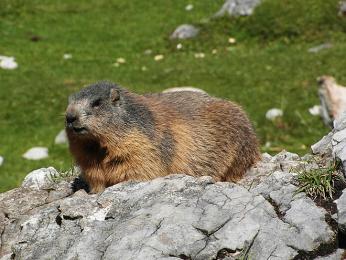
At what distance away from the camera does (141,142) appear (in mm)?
9344

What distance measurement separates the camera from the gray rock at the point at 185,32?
119 ft

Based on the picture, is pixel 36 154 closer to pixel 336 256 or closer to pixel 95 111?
pixel 95 111

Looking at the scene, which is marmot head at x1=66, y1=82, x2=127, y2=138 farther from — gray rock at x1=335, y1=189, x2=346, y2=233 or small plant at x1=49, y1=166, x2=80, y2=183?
gray rock at x1=335, y1=189, x2=346, y2=233

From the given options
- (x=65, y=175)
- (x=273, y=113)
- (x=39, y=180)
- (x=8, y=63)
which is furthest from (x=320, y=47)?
(x=39, y=180)

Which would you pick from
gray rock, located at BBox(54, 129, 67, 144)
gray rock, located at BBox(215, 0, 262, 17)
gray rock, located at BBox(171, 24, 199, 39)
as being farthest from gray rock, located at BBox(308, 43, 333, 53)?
gray rock, located at BBox(54, 129, 67, 144)

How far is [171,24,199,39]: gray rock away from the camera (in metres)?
36.2

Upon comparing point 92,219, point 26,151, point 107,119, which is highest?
point 107,119

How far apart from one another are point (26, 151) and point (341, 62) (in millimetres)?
13121

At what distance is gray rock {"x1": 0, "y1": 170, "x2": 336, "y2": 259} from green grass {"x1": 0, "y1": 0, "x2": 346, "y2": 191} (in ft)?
36.1

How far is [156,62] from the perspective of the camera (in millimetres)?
33719

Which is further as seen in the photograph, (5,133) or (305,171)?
(5,133)

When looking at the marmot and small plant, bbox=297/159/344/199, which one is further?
the marmot

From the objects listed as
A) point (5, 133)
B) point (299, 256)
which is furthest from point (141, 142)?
point (5, 133)

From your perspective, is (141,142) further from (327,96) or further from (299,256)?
(327,96)
